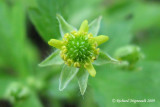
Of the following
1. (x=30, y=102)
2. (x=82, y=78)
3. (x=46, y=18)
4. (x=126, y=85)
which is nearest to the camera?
(x=82, y=78)

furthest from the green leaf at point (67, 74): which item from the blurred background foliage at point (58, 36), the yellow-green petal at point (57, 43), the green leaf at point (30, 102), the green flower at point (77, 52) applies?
the green leaf at point (30, 102)

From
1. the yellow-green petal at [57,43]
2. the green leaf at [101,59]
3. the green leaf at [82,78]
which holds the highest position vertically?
the yellow-green petal at [57,43]

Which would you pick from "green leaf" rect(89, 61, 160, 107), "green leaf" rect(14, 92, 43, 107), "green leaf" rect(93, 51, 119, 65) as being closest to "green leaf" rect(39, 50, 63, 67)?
"green leaf" rect(93, 51, 119, 65)

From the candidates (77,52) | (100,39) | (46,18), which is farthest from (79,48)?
(46,18)

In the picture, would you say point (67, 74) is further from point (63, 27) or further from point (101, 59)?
point (63, 27)

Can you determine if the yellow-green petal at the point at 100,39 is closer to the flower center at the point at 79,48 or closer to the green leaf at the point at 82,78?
the flower center at the point at 79,48

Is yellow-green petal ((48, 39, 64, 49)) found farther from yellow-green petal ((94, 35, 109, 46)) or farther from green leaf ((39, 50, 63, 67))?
yellow-green petal ((94, 35, 109, 46))
